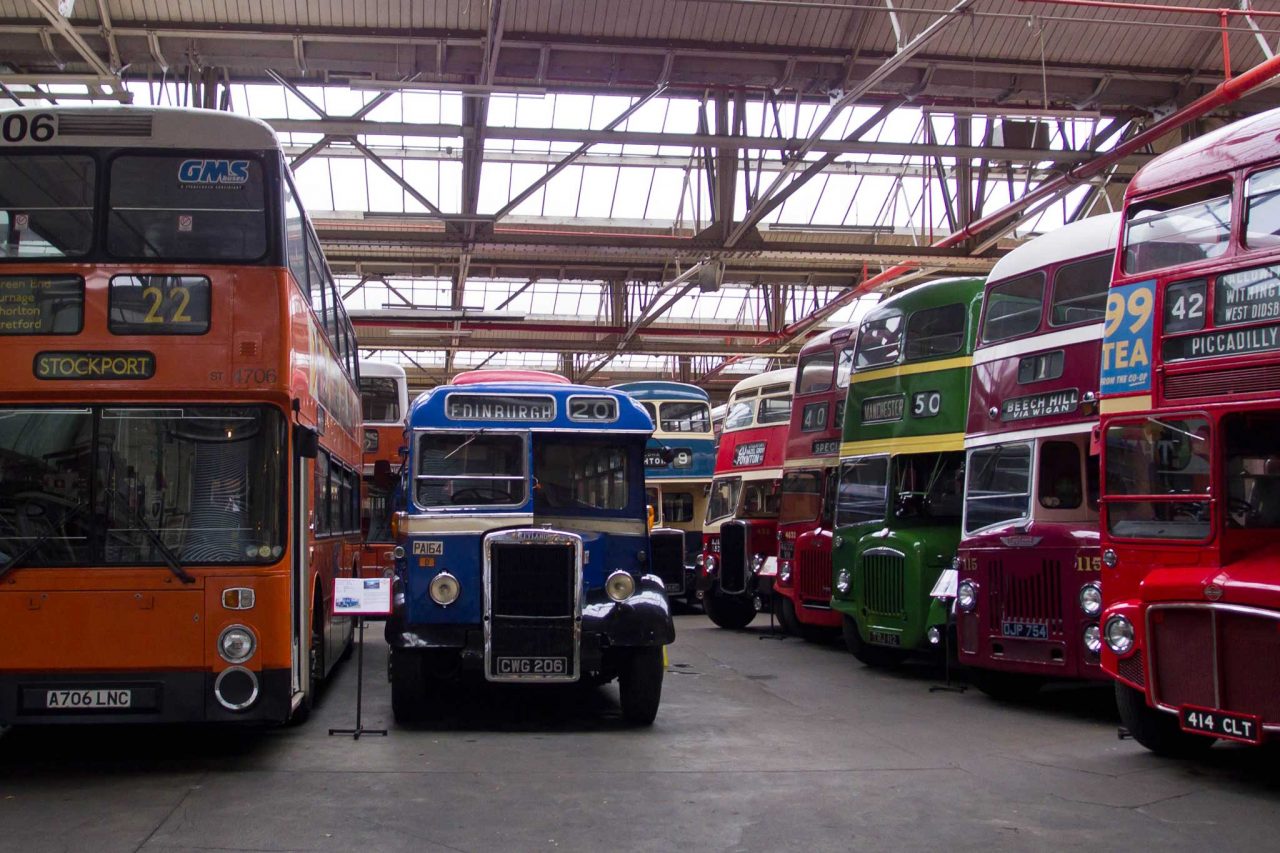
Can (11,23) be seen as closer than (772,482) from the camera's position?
Yes

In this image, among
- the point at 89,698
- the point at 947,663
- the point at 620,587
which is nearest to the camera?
the point at 89,698

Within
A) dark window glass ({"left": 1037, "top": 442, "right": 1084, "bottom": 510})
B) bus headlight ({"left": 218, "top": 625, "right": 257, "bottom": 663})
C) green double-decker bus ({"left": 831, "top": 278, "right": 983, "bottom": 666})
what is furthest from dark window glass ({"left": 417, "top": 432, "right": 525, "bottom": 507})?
green double-decker bus ({"left": 831, "top": 278, "right": 983, "bottom": 666})

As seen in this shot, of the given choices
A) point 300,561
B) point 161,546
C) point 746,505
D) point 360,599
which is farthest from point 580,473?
point 746,505

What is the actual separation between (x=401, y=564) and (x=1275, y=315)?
621cm

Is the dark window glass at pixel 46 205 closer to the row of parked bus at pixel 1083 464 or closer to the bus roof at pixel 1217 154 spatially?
the row of parked bus at pixel 1083 464

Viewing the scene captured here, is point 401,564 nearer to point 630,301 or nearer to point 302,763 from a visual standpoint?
point 302,763

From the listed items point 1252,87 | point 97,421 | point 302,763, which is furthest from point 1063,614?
point 97,421

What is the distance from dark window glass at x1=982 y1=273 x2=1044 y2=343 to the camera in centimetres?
1082

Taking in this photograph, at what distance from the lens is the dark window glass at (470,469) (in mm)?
9805

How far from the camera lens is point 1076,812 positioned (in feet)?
22.1

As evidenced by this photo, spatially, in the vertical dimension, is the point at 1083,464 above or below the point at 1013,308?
below

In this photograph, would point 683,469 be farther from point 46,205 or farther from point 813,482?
point 46,205

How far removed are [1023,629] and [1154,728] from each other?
2228 millimetres

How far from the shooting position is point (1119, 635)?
7867mm
